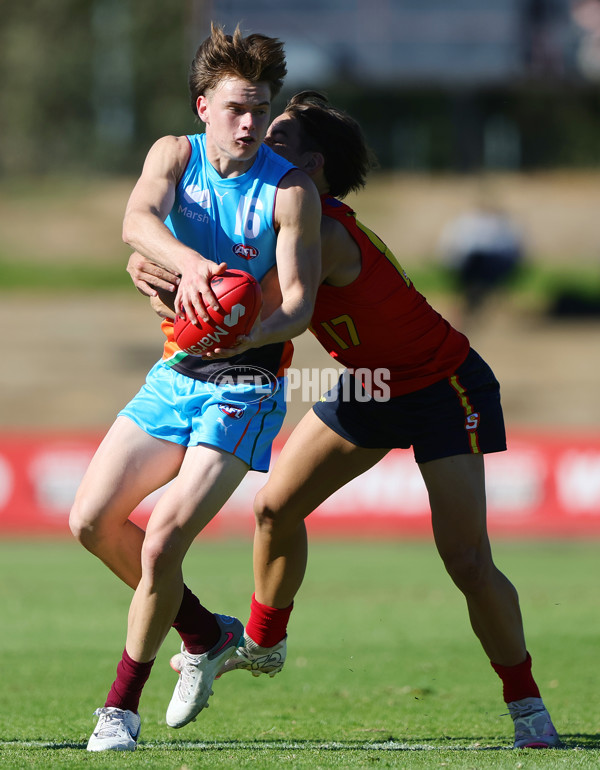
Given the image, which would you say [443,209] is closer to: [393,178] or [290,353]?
[393,178]

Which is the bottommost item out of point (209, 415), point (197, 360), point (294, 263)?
point (209, 415)

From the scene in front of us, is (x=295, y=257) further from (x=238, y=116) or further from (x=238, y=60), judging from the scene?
(x=238, y=60)

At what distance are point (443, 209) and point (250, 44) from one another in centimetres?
2694

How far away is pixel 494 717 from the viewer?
221 inches

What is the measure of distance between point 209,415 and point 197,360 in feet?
0.82

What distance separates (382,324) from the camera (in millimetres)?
4938

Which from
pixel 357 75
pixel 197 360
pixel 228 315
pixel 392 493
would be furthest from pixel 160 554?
pixel 357 75

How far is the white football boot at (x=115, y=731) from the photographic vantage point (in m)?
4.47

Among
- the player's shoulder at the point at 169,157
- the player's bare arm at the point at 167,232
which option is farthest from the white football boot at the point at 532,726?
the player's shoulder at the point at 169,157

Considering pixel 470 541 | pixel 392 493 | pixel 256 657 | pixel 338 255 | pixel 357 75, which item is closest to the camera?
pixel 338 255

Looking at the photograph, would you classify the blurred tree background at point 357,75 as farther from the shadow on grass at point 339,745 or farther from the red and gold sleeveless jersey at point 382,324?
the shadow on grass at point 339,745

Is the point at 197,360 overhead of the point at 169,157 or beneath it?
beneath

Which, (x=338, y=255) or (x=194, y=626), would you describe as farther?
(x=194, y=626)

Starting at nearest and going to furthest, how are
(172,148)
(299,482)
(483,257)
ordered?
(172,148), (299,482), (483,257)
